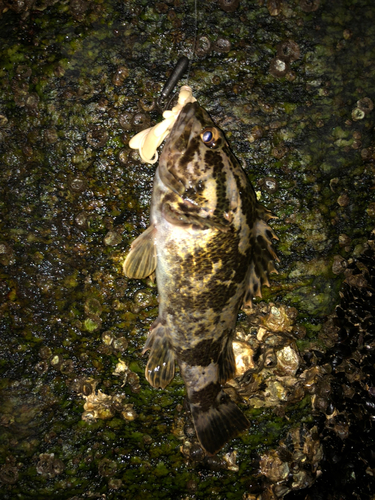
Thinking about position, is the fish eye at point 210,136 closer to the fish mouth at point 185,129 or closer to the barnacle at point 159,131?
the fish mouth at point 185,129

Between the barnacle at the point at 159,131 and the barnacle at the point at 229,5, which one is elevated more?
the barnacle at the point at 229,5

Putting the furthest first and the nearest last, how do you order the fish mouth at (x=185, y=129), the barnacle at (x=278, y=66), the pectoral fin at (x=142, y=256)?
1. the barnacle at (x=278, y=66)
2. the pectoral fin at (x=142, y=256)
3. the fish mouth at (x=185, y=129)

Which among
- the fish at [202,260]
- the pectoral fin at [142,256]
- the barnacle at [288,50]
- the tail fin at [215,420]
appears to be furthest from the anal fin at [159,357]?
the barnacle at [288,50]

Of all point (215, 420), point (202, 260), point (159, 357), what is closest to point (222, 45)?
point (202, 260)

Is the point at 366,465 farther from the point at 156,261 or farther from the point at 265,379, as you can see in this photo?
the point at 156,261

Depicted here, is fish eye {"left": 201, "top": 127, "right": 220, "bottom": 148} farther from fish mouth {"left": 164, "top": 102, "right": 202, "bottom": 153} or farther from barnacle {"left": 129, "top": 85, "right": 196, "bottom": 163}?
barnacle {"left": 129, "top": 85, "right": 196, "bottom": 163}

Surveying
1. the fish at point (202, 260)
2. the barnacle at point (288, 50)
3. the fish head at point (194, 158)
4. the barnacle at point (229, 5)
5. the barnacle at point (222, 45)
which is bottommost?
the fish at point (202, 260)

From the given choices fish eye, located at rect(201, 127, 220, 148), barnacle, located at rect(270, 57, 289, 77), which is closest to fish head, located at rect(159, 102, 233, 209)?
fish eye, located at rect(201, 127, 220, 148)

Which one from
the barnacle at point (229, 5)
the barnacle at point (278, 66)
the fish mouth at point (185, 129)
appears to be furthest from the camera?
the barnacle at point (278, 66)
